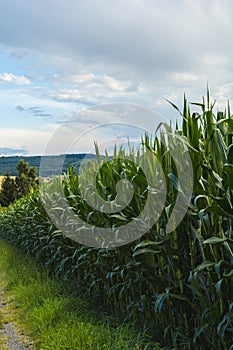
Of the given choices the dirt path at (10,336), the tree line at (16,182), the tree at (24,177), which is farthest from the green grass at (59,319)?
the tree line at (16,182)

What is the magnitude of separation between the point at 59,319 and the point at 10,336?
1.87 ft

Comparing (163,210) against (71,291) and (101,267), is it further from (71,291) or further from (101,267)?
(71,291)

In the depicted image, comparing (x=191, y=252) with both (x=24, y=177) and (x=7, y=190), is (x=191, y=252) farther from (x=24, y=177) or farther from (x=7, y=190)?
(x=7, y=190)

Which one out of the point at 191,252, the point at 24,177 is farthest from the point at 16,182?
the point at 191,252

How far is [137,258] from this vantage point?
3.82 metres

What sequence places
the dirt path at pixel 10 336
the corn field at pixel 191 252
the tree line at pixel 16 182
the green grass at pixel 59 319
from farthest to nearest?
the tree line at pixel 16 182, the dirt path at pixel 10 336, the green grass at pixel 59 319, the corn field at pixel 191 252

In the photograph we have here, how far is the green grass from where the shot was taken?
375cm

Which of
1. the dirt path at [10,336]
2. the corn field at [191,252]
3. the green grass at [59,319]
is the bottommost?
the dirt path at [10,336]

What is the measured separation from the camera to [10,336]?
4.64m

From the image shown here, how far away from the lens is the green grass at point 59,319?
3.75 metres

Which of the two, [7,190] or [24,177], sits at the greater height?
[24,177]

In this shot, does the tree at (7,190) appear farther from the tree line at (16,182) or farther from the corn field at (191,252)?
the corn field at (191,252)

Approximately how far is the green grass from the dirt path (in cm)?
8

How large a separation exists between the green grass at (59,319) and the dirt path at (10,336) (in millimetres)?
77
